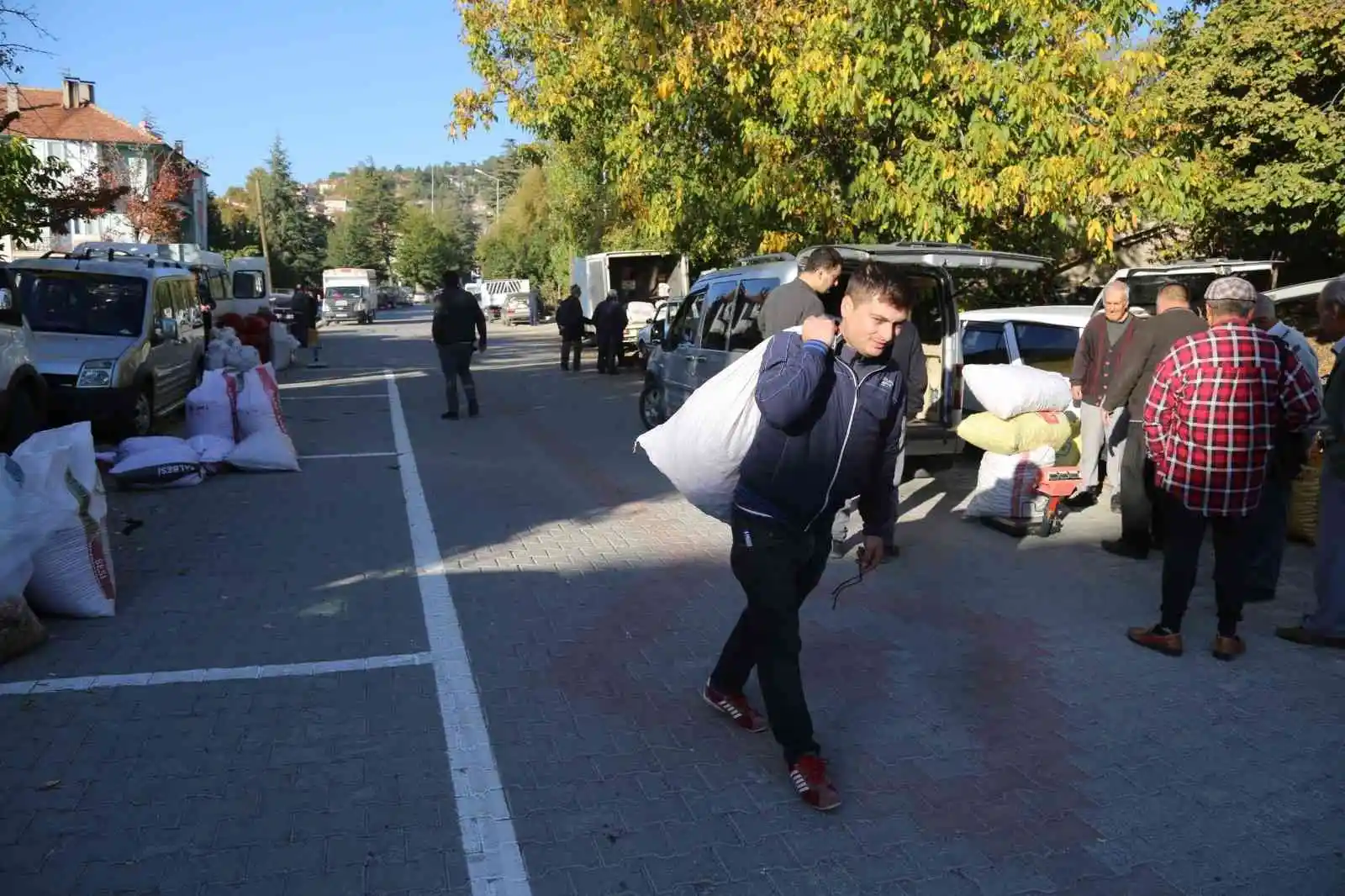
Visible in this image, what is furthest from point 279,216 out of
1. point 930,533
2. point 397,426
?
point 930,533

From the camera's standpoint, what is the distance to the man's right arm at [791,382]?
3586 mm

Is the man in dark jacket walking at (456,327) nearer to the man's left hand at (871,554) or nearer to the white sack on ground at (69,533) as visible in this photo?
the white sack on ground at (69,533)

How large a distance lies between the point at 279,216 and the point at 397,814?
87.8 m

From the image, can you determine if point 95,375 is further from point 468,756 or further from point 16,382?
point 468,756

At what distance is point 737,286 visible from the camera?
1021 cm

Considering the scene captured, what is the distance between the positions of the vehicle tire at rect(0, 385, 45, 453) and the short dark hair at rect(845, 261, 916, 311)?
8.22 m

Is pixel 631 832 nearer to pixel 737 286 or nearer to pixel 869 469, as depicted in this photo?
pixel 869 469

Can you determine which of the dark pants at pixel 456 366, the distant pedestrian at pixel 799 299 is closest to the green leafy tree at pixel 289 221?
the dark pants at pixel 456 366

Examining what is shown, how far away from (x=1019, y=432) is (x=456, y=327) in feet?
25.5

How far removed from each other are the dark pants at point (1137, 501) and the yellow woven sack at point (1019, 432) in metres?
0.86

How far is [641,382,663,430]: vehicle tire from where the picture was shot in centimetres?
1263

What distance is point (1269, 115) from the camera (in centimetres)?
1367

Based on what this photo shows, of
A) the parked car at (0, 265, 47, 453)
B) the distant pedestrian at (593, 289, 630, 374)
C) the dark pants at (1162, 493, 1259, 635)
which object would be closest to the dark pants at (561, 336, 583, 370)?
the distant pedestrian at (593, 289, 630, 374)

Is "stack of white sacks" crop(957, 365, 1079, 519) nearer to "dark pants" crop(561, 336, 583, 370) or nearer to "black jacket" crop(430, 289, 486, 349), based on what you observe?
"black jacket" crop(430, 289, 486, 349)
